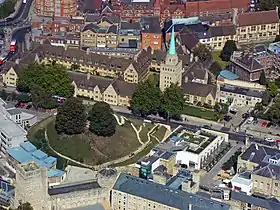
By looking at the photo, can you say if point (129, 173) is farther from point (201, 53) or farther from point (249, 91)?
point (201, 53)

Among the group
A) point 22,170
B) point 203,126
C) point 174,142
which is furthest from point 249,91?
point 22,170

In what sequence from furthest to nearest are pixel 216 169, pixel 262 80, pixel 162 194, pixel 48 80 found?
1. pixel 262 80
2. pixel 48 80
3. pixel 216 169
4. pixel 162 194

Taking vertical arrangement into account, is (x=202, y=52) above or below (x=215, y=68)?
above

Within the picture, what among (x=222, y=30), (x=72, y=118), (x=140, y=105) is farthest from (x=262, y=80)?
(x=72, y=118)

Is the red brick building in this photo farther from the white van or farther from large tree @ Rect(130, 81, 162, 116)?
the white van

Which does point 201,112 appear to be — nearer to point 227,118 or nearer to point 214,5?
point 227,118

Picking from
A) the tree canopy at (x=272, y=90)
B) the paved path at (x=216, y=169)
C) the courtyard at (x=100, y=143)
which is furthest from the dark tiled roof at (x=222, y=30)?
the courtyard at (x=100, y=143)

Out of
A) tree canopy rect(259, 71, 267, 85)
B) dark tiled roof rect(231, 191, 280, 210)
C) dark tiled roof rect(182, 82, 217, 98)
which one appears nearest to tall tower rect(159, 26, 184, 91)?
dark tiled roof rect(182, 82, 217, 98)
